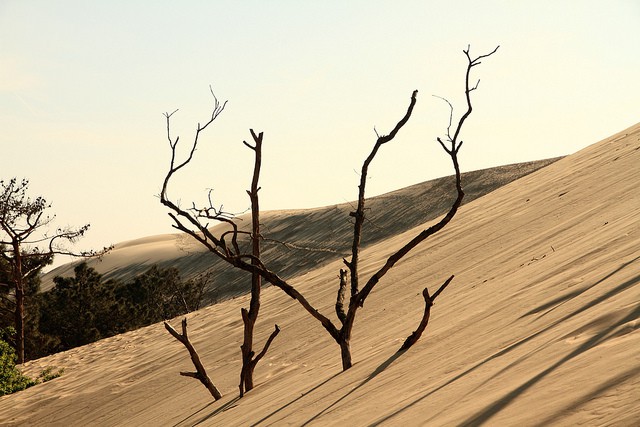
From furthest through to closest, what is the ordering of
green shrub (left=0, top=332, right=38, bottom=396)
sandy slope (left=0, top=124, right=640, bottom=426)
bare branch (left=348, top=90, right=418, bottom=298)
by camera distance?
green shrub (left=0, top=332, right=38, bottom=396), bare branch (left=348, top=90, right=418, bottom=298), sandy slope (left=0, top=124, right=640, bottom=426)

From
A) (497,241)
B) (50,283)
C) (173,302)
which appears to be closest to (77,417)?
(497,241)

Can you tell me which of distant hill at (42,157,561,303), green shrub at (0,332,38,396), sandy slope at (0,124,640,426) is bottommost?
sandy slope at (0,124,640,426)

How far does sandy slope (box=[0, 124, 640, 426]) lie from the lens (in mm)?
3195

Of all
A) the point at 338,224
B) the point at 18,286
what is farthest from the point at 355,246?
the point at 338,224

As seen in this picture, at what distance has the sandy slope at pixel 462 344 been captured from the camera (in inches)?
126

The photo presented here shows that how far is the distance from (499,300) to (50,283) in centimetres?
6245

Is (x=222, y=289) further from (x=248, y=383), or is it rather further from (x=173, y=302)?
(x=248, y=383)

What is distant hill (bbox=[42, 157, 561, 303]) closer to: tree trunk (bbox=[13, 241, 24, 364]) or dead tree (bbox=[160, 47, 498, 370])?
tree trunk (bbox=[13, 241, 24, 364])

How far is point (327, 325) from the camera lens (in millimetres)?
5988

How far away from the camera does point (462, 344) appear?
4715 millimetres

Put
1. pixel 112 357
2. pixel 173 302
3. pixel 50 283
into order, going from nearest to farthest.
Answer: pixel 112 357, pixel 173 302, pixel 50 283

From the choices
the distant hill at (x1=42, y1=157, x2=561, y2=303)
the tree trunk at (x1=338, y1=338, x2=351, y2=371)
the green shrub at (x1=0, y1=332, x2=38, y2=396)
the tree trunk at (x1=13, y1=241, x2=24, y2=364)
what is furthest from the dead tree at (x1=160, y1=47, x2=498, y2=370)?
the distant hill at (x1=42, y1=157, x2=561, y2=303)

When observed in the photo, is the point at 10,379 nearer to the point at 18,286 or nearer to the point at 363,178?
the point at 18,286

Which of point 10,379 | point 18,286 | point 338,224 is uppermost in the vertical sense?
point 18,286
